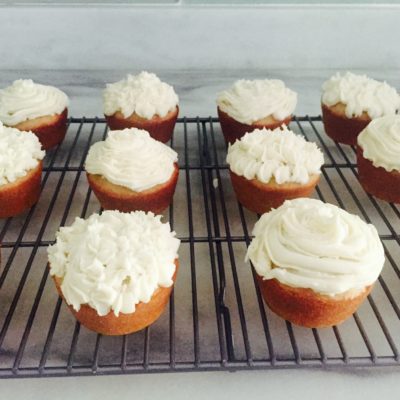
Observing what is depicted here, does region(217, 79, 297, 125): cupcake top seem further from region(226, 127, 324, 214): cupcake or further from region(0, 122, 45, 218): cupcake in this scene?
region(0, 122, 45, 218): cupcake

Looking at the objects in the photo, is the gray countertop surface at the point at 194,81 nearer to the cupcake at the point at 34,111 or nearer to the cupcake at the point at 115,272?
the cupcake at the point at 34,111

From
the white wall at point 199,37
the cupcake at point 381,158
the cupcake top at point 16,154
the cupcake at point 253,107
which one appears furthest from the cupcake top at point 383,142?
the cupcake top at point 16,154

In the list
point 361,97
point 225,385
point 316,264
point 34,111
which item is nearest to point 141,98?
point 34,111

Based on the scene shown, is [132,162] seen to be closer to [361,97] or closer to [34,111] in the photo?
[34,111]

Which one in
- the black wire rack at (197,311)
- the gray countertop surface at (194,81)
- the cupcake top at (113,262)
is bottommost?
the gray countertop surface at (194,81)

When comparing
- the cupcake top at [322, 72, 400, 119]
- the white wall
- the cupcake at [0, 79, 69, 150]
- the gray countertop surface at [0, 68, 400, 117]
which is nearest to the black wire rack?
the cupcake at [0, 79, 69, 150]

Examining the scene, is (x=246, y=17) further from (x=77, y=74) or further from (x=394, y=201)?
(x=394, y=201)
